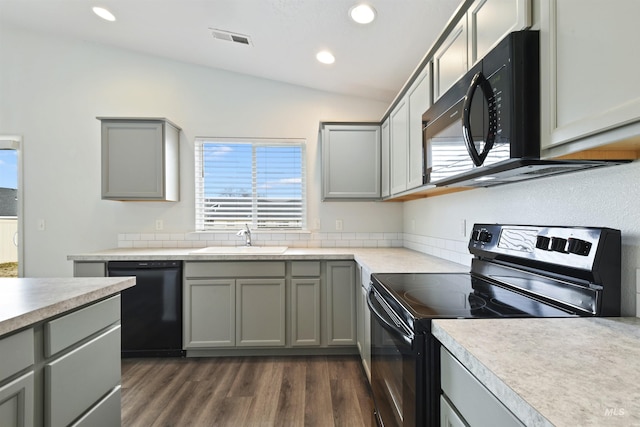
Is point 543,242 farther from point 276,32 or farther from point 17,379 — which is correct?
point 276,32

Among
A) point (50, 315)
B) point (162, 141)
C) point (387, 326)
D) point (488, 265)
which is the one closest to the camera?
point (50, 315)

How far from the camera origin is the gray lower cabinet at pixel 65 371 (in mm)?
942

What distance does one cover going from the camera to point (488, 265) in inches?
60.7

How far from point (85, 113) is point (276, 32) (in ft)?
7.50

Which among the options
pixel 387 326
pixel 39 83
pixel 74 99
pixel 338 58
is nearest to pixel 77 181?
pixel 74 99

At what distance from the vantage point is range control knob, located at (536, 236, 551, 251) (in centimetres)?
114

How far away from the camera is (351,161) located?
293 centimetres

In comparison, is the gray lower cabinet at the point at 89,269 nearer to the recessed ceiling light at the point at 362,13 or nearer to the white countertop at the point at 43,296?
the white countertop at the point at 43,296

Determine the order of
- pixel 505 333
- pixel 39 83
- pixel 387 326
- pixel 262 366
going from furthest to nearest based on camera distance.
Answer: pixel 39 83 < pixel 262 366 < pixel 387 326 < pixel 505 333

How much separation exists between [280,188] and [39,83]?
271 centimetres

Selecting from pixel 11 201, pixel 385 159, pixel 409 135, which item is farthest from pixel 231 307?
pixel 11 201

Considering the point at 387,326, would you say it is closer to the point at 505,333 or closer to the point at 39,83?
the point at 505,333

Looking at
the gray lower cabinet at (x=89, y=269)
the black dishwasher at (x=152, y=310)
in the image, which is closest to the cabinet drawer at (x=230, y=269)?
the black dishwasher at (x=152, y=310)

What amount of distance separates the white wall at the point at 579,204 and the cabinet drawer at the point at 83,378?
1.92 m
